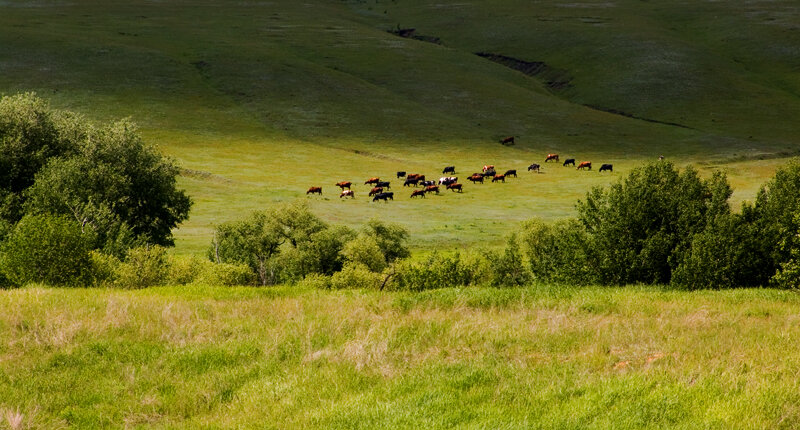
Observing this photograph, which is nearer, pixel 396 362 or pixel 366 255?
pixel 396 362

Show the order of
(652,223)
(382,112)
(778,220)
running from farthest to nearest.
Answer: (382,112) → (652,223) → (778,220)

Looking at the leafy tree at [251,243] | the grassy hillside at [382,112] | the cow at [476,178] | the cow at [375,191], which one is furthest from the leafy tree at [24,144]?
the cow at [476,178]

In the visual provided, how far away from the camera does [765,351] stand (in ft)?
36.3

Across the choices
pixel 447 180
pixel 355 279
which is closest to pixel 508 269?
pixel 355 279

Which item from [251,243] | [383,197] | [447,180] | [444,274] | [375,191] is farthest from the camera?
[447,180]

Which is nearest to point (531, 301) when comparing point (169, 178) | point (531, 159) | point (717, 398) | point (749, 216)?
point (717, 398)

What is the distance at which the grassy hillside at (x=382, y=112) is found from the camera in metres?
85.0

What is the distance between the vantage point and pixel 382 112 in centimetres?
Result: 14025

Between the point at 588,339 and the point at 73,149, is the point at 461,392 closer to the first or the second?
the point at 588,339

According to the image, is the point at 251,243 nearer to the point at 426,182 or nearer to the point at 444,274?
the point at 444,274

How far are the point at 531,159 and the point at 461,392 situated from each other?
11131cm

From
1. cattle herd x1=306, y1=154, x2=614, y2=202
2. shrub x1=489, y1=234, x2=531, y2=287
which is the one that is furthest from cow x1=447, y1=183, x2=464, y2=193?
shrub x1=489, y1=234, x2=531, y2=287

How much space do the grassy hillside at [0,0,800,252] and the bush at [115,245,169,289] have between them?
2145cm

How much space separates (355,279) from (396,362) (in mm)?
38898
